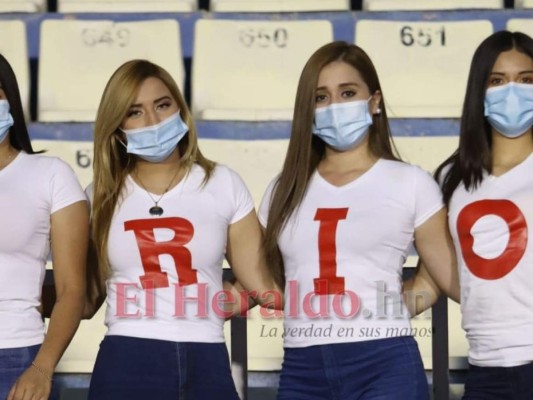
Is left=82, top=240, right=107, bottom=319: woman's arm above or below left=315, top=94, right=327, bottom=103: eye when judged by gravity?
below

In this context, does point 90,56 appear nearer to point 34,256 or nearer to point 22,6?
point 22,6

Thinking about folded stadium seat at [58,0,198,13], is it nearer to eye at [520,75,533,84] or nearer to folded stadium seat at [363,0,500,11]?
folded stadium seat at [363,0,500,11]

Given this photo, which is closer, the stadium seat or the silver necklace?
the silver necklace

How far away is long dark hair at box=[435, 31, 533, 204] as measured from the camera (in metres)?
2.43

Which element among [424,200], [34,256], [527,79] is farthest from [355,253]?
[34,256]

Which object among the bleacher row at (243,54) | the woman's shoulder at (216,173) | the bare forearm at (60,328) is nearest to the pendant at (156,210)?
the woman's shoulder at (216,173)

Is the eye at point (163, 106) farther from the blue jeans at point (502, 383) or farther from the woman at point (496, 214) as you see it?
the blue jeans at point (502, 383)

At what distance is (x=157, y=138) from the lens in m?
2.49

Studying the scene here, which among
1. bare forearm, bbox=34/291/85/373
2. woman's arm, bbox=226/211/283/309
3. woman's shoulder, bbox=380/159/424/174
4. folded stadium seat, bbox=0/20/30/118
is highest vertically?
folded stadium seat, bbox=0/20/30/118

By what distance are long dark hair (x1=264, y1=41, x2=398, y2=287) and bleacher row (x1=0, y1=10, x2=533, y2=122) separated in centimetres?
153

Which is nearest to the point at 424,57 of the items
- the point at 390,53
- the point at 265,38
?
the point at 390,53

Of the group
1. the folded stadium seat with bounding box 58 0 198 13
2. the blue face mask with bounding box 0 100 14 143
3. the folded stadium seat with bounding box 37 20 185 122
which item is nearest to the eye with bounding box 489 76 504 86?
the blue face mask with bounding box 0 100 14 143

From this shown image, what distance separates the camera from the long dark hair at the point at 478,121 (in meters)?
2.43

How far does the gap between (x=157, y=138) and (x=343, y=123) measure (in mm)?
385
